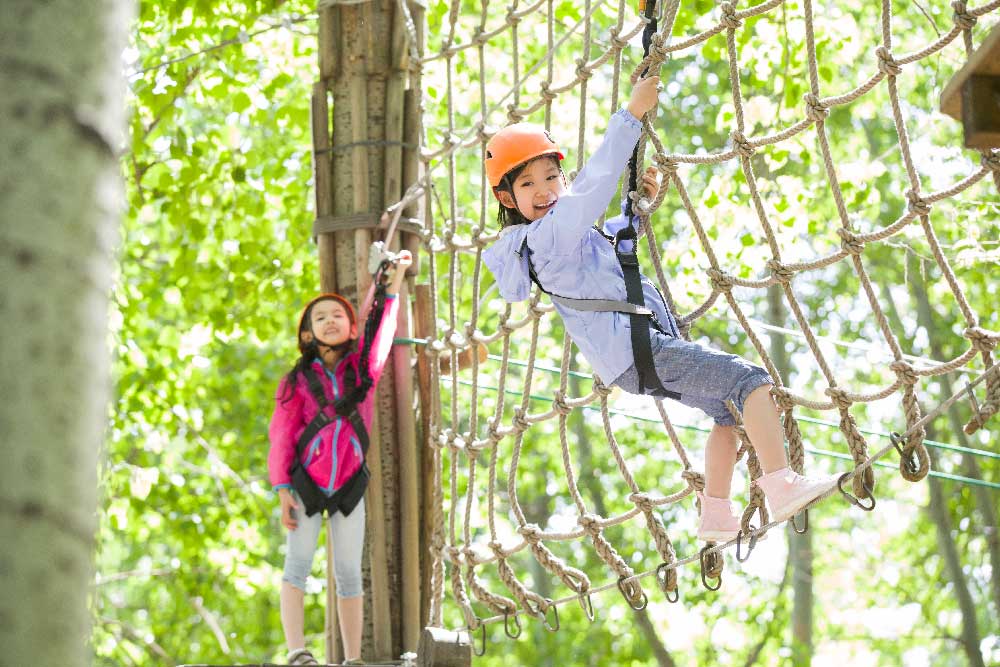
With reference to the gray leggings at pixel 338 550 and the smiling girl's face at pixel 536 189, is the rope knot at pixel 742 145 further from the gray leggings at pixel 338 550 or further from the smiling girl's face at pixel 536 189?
the gray leggings at pixel 338 550

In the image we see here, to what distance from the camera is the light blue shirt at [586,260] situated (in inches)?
91.4

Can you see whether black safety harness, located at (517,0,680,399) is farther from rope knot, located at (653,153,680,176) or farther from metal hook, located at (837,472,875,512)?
metal hook, located at (837,472,875,512)

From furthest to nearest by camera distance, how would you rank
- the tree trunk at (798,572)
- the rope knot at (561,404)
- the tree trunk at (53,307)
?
1. the tree trunk at (798,572)
2. the rope knot at (561,404)
3. the tree trunk at (53,307)

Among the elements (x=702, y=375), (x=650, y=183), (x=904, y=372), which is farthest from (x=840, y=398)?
(x=650, y=183)

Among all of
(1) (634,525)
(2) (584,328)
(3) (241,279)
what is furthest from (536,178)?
(1) (634,525)

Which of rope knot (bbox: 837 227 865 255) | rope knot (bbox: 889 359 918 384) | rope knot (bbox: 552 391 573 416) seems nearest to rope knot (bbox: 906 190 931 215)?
rope knot (bbox: 837 227 865 255)

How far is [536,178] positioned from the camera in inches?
102

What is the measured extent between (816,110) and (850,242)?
25 cm

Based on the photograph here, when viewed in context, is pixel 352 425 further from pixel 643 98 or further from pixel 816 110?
pixel 816 110

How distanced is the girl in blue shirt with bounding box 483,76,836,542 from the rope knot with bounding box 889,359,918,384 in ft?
0.70

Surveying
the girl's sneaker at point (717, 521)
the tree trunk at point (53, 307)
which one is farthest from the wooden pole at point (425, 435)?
the tree trunk at point (53, 307)

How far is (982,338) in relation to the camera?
212cm

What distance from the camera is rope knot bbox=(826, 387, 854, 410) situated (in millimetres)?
2338

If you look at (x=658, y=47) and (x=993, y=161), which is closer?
(x=993, y=161)
